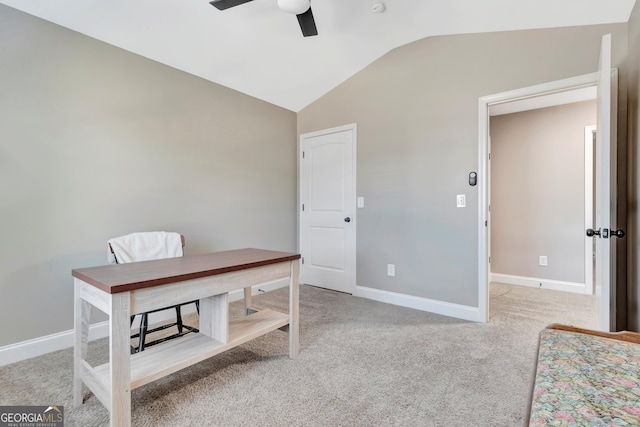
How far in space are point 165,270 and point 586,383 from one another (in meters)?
1.66

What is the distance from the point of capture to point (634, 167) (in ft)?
6.65

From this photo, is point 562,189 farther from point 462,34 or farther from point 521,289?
point 462,34

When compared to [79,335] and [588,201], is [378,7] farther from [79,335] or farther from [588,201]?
[588,201]

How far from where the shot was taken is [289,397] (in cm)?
165

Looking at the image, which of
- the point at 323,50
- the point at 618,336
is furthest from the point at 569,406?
the point at 323,50

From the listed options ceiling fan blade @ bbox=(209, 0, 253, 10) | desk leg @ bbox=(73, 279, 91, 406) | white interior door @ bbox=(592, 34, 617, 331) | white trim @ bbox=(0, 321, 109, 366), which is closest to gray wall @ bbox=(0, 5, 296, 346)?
white trim @ bbox=(0, 321, 109, 366)

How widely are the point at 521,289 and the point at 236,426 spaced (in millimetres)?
3860

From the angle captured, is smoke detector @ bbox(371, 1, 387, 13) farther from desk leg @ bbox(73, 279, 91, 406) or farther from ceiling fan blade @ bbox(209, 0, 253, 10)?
desk leg @ bbox(73, 279, 91, 406)

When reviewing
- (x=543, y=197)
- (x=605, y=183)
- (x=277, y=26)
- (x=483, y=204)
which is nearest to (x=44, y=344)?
(x=277, y=26)

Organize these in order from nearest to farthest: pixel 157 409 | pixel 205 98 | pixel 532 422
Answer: pixel 532 422, pixel 157 409, pixel 205 98

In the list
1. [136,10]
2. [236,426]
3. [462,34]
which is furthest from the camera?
[462,34]

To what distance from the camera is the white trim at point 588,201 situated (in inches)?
142

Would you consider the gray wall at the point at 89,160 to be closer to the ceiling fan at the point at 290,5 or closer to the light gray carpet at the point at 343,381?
the light gray carpet at the point at 343,381

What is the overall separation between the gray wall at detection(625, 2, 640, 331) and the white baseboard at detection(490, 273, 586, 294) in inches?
72.5
